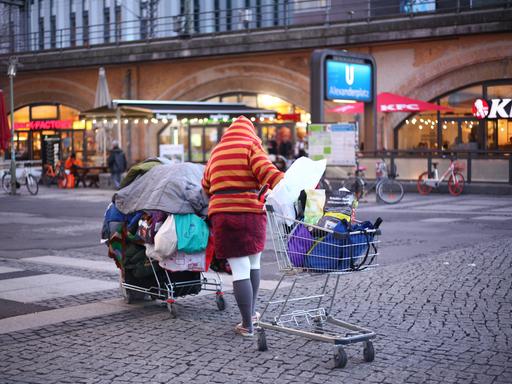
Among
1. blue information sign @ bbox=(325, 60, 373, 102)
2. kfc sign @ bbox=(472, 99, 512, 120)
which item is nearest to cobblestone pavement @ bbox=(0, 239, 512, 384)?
blue information sign @ bbox=(325, 60, 373, 102)

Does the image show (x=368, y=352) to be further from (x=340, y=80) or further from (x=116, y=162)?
(x=116, y=162)

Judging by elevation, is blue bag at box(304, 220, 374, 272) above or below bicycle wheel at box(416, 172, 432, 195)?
above

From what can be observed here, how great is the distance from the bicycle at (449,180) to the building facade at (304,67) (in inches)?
80.4

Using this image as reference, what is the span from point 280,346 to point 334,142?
631 inches

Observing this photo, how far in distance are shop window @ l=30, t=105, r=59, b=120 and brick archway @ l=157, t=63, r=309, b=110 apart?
25.7 feet

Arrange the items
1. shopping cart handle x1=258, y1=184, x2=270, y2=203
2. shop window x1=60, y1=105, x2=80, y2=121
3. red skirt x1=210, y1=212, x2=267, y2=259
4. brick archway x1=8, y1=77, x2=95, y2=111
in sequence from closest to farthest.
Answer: shopping cart handle x1=258, y1=184, x2=270, y2=203
red skirt x1=210, y1=212, x2=267, y2=259
brick archway x1=8, y1=77, x2=95, y2=111
shop window x1=60, y1=105, x2=80, y2=121

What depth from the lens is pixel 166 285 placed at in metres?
8.09

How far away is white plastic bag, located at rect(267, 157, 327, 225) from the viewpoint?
253 inches

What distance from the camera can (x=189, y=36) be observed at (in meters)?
36.9

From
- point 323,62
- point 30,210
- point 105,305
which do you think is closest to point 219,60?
point 323,62

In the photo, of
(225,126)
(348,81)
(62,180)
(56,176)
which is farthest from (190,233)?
(225,126)

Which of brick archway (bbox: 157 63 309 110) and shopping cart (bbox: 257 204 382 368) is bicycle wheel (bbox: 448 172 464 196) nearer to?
brick archway (bbox: 157 63 309 110)

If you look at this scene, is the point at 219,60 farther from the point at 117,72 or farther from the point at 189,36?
the point at 117,72

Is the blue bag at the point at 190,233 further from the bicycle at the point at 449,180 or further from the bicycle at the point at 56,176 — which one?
the bicycle at the point at 56,176
